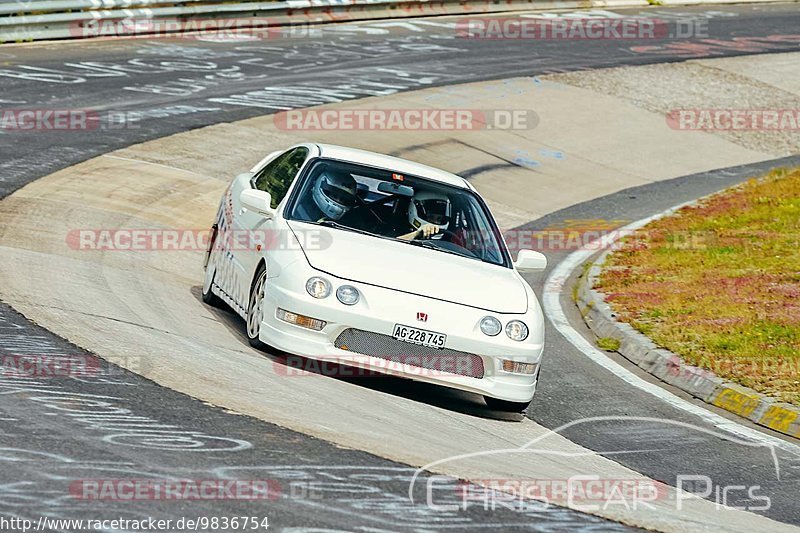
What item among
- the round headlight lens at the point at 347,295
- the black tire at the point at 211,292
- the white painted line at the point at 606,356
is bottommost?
the white painted line at the point at 606,356

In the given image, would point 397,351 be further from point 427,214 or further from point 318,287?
point 427,214

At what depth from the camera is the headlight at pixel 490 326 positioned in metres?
8.84

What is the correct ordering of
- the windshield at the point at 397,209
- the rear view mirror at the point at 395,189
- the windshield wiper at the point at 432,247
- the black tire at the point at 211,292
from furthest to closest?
the black tire at the point at 211,292
the rear view mirror at the point at 395,189
the windshield at the point at 397,209
the windshield wiper at the point at 432,247

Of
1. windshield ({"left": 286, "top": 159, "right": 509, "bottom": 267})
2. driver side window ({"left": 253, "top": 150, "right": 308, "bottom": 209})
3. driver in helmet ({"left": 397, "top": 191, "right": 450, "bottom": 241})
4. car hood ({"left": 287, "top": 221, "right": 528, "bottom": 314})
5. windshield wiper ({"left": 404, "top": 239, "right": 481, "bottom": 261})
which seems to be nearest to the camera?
car hood ({"left": 287, "top": 221, "right": 528, "bottom": 314})

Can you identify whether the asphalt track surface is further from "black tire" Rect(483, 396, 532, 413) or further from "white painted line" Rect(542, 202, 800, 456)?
"black tire" Rect(483, 396, 532, 413)

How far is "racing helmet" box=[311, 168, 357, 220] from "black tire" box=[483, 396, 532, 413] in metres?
1.89

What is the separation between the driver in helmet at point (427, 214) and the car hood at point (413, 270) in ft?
1.17

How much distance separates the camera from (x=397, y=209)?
10078mm

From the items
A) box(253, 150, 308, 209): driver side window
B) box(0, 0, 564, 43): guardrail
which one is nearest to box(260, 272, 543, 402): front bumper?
box(253, 150, 308, 209): driver side window

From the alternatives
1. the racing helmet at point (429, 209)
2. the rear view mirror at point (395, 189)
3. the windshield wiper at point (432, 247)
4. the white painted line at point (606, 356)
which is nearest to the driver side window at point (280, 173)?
the rear view mirror at point (395, 189)

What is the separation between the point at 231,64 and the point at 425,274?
53.1 feet

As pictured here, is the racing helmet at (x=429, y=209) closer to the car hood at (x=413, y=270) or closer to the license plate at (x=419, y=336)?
the car hood at (x=413, y=270)

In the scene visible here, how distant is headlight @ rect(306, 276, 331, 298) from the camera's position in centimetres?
875

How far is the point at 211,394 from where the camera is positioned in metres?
7.61
